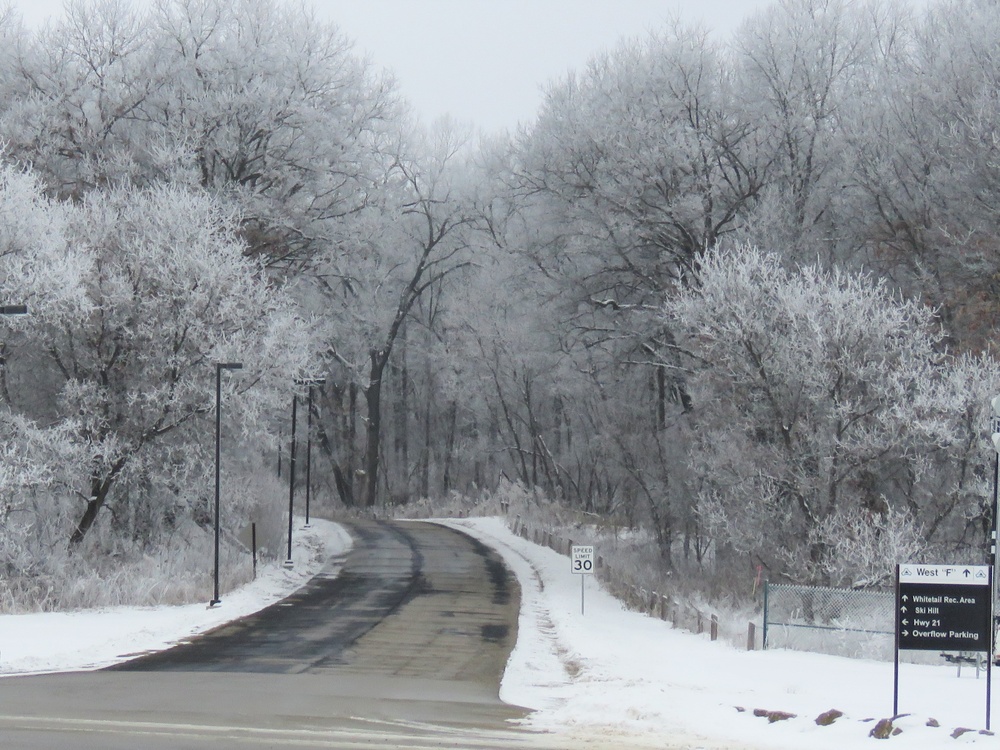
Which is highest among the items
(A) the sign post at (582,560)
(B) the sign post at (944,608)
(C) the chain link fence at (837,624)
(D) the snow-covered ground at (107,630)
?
(B) the sign post at (944,608)

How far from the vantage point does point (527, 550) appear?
42.9 meters

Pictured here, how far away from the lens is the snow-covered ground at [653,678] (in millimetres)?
13211

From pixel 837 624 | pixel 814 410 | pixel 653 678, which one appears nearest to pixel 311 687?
pixel 653 678

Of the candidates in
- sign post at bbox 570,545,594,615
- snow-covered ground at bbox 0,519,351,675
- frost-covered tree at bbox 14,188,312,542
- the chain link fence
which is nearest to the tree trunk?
frost-covered tree at bbox 14,188,312,542

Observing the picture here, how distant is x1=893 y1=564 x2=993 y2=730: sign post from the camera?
12.9 metres

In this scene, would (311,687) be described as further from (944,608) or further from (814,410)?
(814,410)

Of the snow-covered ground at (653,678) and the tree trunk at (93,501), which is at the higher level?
the tree trunk at (93,501)

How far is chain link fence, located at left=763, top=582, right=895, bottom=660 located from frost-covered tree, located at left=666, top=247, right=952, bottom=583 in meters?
2.38

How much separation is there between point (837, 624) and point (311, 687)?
33.0 feet

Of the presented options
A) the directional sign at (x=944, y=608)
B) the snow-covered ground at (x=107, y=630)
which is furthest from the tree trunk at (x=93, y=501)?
the directional sign at (x=944, y=608)

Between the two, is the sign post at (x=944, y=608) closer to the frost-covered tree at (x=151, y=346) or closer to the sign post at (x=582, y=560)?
the sign post at (x=582, y=560)

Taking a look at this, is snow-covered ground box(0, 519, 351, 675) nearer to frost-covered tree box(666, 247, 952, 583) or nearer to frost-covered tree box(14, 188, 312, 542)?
frost-covered tree box(14, 188, 312, 542)

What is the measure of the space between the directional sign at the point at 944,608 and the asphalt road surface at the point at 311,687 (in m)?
4.37

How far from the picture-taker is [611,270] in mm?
35688
